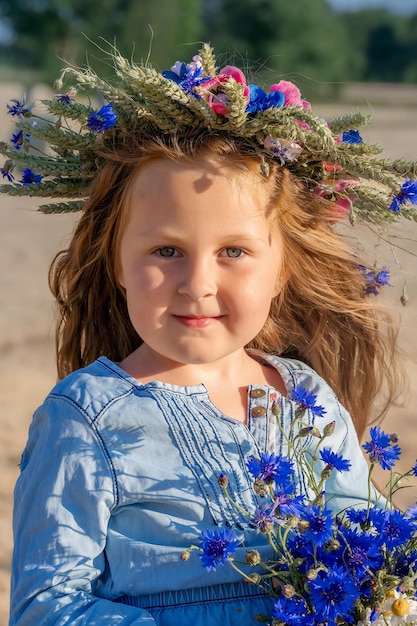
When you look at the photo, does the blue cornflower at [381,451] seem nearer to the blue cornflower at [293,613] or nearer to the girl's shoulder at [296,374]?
the blue cornflower at [293,613]

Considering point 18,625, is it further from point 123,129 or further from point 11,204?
point 11,204

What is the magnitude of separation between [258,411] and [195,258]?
0.50 meters

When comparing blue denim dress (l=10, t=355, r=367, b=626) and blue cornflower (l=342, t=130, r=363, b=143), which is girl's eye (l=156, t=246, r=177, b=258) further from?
blue cornflower (l=342, t=130, r=363, b=143)

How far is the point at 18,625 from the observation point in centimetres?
247

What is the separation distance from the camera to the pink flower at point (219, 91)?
106 inches

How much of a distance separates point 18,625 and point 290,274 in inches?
51.0

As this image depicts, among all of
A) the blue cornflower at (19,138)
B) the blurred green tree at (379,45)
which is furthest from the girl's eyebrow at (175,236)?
the blurred green tree at (379,45)

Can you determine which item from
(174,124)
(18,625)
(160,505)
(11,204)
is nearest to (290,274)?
(174,124)

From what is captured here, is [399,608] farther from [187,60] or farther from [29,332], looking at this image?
[187,60]

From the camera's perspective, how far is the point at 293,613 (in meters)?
2.20

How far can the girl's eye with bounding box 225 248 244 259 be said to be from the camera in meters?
2.70

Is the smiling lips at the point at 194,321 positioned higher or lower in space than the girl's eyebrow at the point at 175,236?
lower

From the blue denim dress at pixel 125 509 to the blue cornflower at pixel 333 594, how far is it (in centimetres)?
37

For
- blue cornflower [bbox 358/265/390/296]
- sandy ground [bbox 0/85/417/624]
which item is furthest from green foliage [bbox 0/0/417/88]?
blue cornflower [bbox 358/265/390/296]
